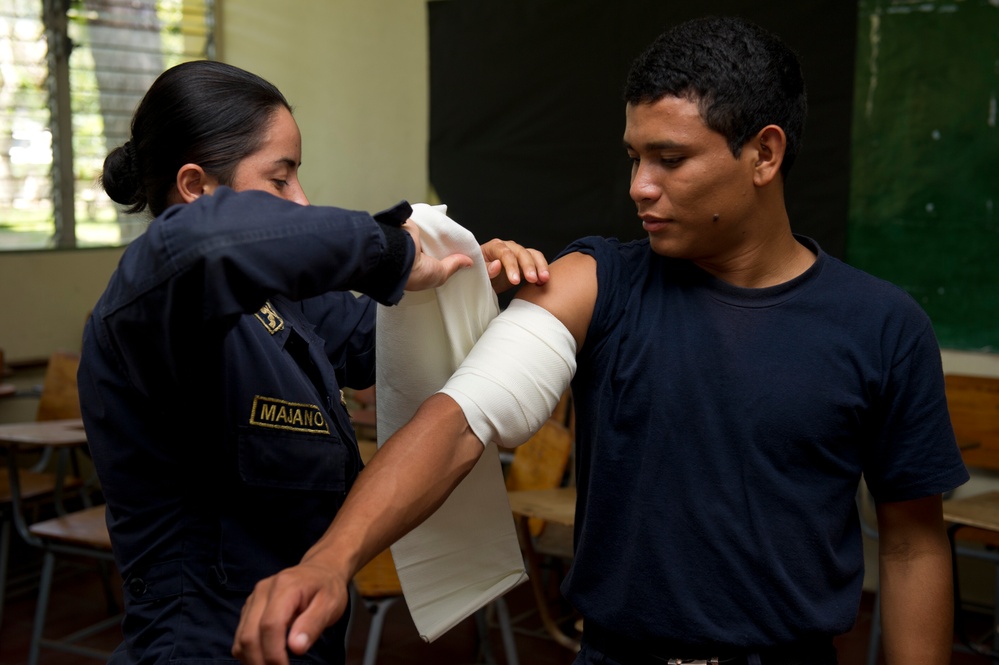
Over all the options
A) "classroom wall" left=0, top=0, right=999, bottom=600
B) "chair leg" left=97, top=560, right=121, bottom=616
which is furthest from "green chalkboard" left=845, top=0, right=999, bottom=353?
"chair leg" left=97, top=560, right=121, bottom=616

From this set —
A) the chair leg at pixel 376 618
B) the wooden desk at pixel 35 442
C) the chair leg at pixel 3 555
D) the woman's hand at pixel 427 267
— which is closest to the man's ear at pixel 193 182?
the woman's hand at pixel 427 267

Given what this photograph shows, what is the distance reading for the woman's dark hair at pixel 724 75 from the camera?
1251mm

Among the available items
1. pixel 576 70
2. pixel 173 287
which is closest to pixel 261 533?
pixel 173 287

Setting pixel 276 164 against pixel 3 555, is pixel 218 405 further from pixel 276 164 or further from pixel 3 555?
pixel 3 555

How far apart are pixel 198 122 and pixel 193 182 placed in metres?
0.07

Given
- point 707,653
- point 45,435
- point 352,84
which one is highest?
point 352,84

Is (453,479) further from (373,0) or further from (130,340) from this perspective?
(373,0)

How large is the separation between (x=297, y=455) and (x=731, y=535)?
0.56 metres

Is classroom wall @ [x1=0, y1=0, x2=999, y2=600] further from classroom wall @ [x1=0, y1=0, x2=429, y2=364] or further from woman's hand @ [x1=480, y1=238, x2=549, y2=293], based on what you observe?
woman's hand @ [x1=480, y1=238, x2=549, y2=293]

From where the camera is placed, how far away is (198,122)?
1184 mm

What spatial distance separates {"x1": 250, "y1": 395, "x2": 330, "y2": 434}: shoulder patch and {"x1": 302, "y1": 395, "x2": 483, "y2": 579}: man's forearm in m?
0.14

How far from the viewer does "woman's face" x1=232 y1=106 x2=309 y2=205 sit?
1.19m

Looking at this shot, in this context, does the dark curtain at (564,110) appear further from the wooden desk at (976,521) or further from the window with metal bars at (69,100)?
the window with metal bars at (69,100)

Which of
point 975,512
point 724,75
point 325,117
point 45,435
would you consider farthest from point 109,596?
point 724,75
